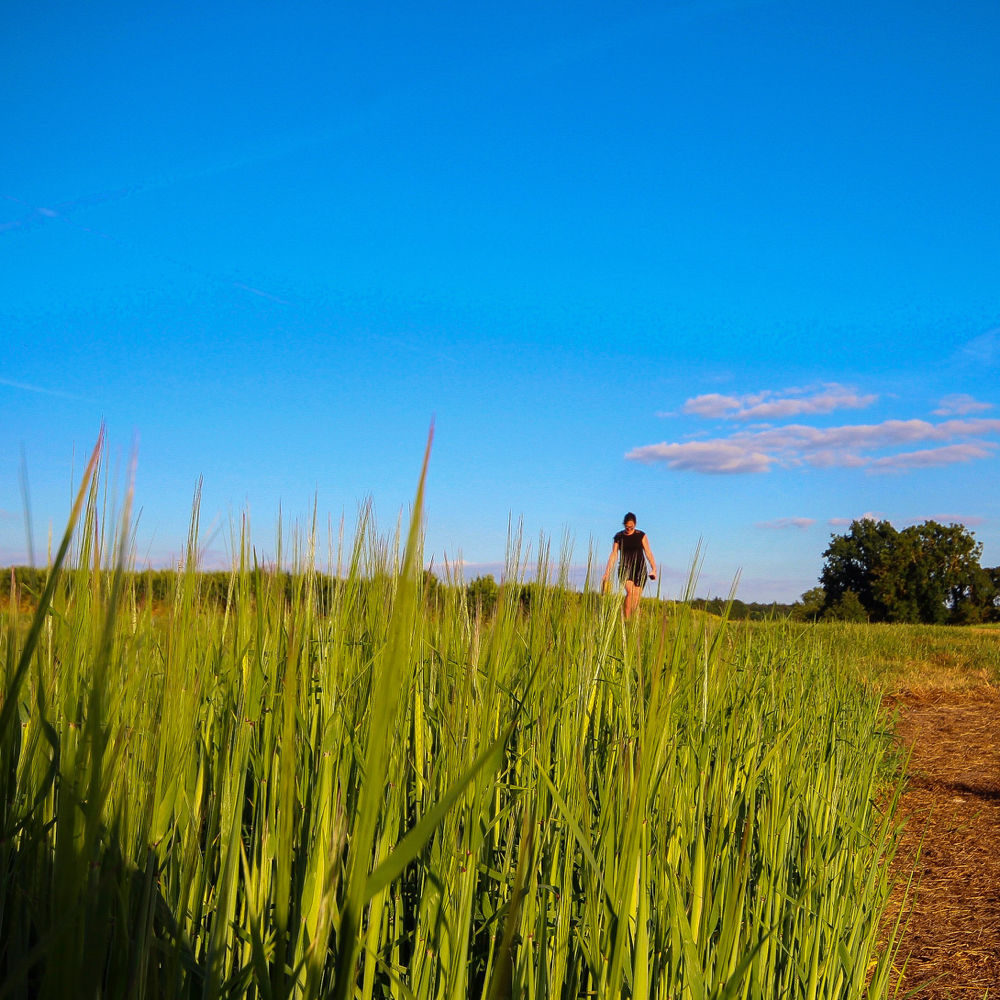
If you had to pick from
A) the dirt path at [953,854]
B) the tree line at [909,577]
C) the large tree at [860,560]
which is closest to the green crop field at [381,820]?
the dirt path at [953,854]

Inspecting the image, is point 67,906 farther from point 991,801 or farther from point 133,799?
point 991,801

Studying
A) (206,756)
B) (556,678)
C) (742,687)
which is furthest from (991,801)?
(206,756)

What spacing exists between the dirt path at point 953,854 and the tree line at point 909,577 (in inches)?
1066

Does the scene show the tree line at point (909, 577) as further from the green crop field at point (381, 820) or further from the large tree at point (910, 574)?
the green crop field at point (381, 820)

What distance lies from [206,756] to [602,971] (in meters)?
0.90

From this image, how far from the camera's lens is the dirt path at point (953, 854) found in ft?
9.74

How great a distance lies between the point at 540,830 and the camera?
4.92 feet

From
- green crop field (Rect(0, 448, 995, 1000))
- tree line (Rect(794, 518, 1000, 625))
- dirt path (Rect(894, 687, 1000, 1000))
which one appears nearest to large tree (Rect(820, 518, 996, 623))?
tree line (Rect(794, 518, 1000, 625))

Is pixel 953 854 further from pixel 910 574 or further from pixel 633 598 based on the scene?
pixel 910 574

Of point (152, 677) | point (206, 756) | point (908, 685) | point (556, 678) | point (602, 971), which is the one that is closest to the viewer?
point (602, 971)

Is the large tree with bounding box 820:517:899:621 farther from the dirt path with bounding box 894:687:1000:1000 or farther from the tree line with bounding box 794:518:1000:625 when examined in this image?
the dirt path with bounding box 894:687:1000:1000

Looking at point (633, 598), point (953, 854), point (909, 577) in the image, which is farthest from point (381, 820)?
point (909, 577)

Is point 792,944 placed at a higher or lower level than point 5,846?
lower

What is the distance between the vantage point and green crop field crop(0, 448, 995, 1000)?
0.68 m
